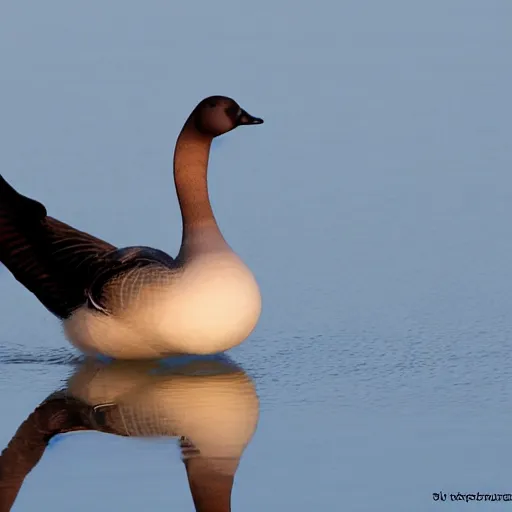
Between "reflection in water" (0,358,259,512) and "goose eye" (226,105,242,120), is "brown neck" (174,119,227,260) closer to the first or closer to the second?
"goose eye" (226,105,242,120)

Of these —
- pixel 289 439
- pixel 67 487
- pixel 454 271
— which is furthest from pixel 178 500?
pixel 454 271

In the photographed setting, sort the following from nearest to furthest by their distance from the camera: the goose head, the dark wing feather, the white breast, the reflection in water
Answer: the reflection in water
the white breast
the goose head
the dark wing feather

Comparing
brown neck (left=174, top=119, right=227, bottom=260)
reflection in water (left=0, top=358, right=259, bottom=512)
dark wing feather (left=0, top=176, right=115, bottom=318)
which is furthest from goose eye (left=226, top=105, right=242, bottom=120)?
reflection in water (left=0, top=358, right=259, bottom=512)

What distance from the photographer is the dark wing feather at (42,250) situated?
26.5 feet

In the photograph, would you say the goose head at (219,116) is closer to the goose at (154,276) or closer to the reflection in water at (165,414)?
the goose at (154,276)

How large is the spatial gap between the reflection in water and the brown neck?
643 mm

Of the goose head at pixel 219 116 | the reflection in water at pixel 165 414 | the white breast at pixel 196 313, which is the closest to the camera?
the reflection in water at pixel 165 414

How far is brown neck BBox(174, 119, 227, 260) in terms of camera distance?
25.4 ft

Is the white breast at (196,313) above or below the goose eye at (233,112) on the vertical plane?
below

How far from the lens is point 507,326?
798 cm

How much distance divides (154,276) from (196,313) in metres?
0.32

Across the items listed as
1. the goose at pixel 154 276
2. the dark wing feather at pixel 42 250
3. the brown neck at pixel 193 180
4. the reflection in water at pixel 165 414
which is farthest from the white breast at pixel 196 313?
the dark wing feather at pixel 42 250

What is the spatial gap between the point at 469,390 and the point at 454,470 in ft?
3.79

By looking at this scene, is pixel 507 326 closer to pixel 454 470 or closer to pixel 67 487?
pixel 454 470
